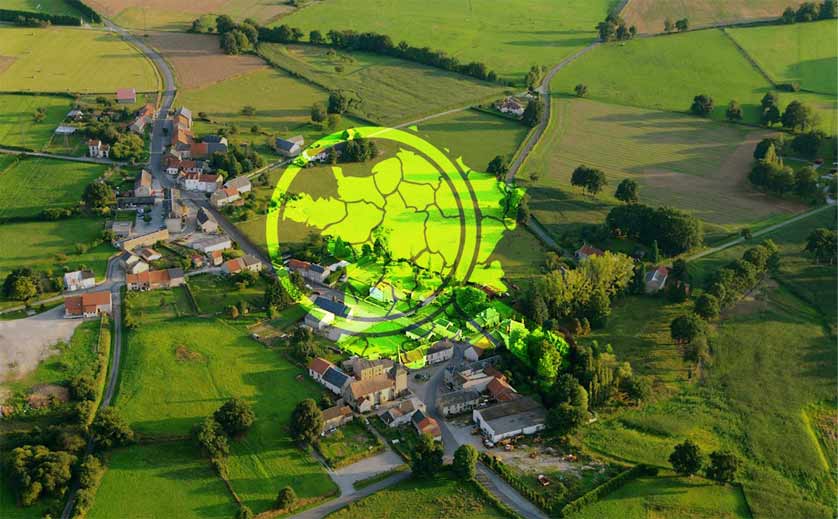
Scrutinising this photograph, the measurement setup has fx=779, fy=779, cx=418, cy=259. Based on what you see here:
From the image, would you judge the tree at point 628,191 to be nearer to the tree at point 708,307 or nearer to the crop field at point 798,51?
the tree at point 708,307

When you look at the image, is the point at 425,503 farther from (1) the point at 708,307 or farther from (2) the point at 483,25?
(2) the point at 483,25

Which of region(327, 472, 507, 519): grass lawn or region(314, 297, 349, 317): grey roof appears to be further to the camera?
region(314, 297, 349, 317): grey roof

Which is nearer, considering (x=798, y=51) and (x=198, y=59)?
(x=198, y=59)

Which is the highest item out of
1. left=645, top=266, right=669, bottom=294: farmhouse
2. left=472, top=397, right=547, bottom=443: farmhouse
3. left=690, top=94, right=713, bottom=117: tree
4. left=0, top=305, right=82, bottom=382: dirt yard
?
→ left=690, top=94, right=713, bottom=117: tree

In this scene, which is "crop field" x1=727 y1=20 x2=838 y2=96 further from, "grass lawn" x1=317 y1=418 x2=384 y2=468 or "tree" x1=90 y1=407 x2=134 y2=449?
"tree" x1=90 y1=407 x2=134 y2=449

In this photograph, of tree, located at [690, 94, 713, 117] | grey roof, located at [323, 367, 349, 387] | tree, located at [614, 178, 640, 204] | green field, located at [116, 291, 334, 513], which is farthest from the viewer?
tree, located at [690, 94, 713, 117]

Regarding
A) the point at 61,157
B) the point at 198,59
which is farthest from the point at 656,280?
the point at 198,59

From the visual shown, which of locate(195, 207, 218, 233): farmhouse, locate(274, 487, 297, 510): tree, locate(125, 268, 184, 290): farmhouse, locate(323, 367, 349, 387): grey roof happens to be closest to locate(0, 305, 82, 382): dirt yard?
locate(125, 268, 184, 290): farmhouse
